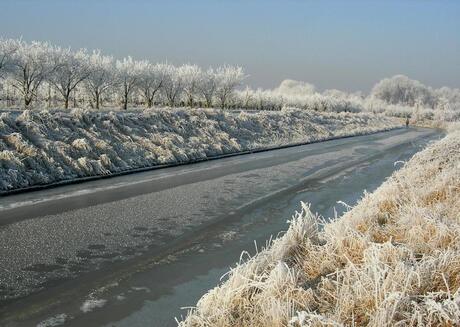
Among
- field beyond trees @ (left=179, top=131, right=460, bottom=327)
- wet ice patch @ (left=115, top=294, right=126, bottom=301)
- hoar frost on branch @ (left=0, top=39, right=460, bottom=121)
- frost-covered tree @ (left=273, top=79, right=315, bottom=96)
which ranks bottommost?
wet ice patch @ (left=115, top=294, right=126, bottom=301)

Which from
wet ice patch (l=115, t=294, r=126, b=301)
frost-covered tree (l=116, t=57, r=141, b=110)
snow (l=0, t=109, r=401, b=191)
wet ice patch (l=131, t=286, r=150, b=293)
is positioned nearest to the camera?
wet ice patch (l=115, t=294, r=126, b=301)

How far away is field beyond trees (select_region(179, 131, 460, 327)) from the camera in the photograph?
4430mm

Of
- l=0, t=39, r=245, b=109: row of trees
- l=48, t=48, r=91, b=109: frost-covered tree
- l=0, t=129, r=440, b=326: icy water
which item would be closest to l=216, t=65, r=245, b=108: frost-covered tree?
l=0, t=39, r=245, b=109: row of trees

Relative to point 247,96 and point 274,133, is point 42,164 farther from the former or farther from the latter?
point 247,96

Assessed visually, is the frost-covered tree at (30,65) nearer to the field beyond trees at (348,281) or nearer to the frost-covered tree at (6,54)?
the frost-covered tree at (6,54)

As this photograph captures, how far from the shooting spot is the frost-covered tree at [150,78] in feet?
192

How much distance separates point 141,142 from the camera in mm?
22719

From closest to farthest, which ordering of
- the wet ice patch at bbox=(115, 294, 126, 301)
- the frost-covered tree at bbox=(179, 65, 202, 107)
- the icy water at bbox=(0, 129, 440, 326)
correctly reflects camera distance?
the icy water at bbox=(0, 129, 440, 326) → the wet ice patch at bbox=(115, 294, 126, 301) → the frost-covered tree at bbox=(179, 65, 202, 107)

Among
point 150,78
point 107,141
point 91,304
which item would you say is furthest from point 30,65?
point 91,304

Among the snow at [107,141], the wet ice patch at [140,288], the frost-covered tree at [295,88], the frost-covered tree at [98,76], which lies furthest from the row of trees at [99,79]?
the frost-covered tree at [295,88]

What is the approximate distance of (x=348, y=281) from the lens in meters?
5.05

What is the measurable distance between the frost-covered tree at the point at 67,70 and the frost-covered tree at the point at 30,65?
2.93 ft

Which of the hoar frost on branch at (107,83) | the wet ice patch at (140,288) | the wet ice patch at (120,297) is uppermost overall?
the hoar frost on branch at (107,83)

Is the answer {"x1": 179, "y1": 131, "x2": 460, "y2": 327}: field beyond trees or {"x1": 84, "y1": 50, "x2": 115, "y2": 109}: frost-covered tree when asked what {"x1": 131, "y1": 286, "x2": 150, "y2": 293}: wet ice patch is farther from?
{"x1": 84, "y1": 50, "x2": 115, "y2": 109}: frost-covered tree
